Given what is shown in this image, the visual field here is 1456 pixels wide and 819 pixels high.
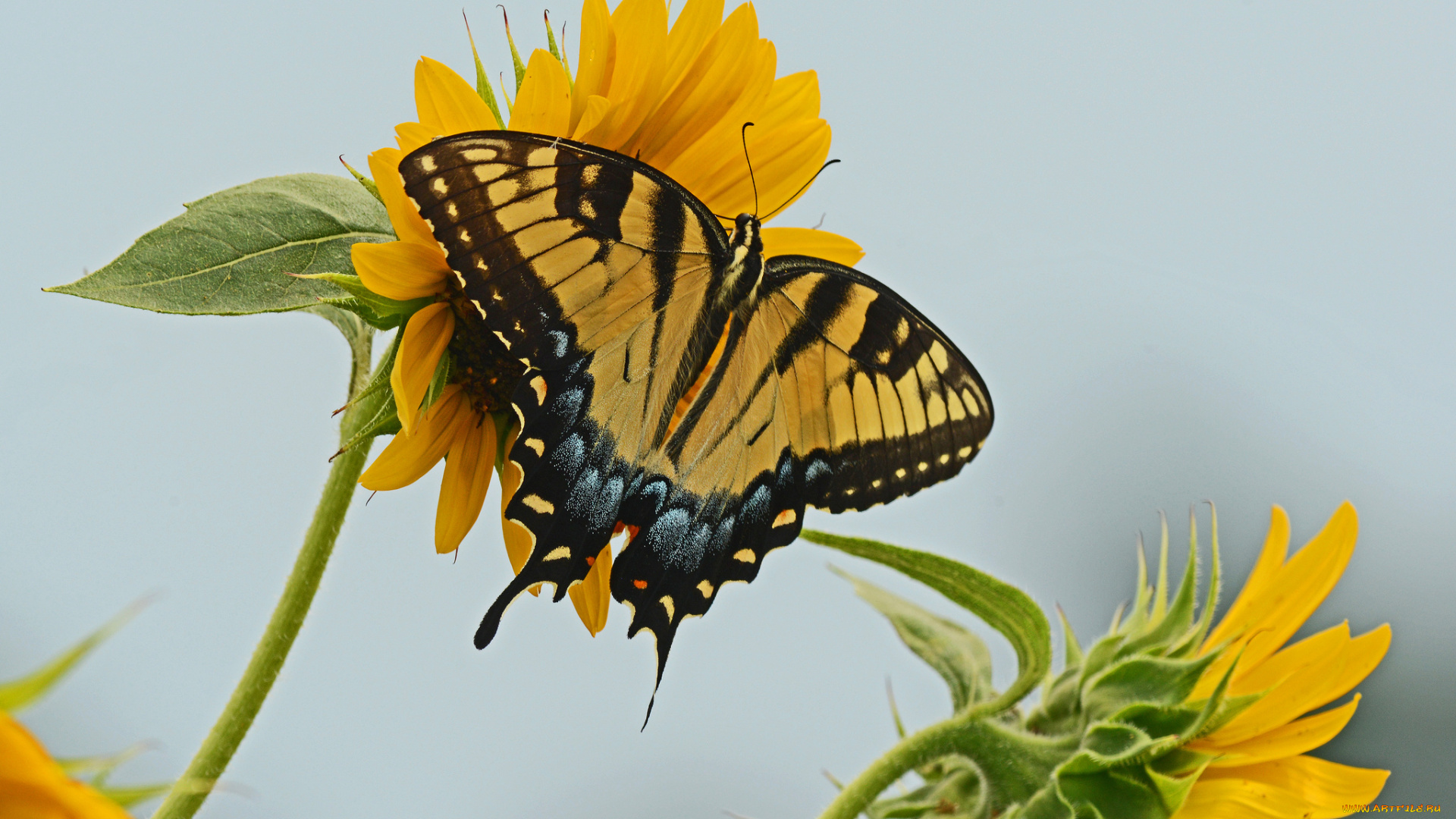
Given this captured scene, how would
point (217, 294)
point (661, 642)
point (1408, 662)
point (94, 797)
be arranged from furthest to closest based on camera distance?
1. point (1408, 662)
2. point (661, 642)
3. point (217, 294)
4. point (94, 797)

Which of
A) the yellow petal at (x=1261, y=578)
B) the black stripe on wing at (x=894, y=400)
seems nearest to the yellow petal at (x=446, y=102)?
the black stripe on wing at (x=894, y=400)

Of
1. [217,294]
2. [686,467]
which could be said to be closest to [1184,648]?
[686,467]

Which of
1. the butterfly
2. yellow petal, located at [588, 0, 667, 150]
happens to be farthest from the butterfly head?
yellow petal, located at [588, 0, 667, 150]

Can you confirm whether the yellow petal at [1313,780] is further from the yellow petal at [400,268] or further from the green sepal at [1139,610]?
the yellow petal at [400,268]

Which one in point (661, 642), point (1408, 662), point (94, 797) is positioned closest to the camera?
point (94, 797)

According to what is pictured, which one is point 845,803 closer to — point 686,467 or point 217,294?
point 686,467

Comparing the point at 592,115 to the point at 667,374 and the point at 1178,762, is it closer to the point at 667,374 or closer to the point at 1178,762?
the point at 667,374
